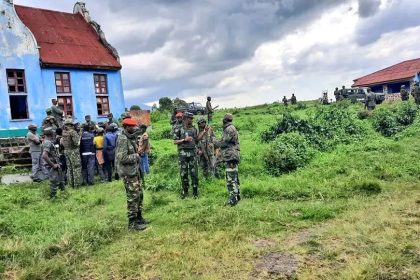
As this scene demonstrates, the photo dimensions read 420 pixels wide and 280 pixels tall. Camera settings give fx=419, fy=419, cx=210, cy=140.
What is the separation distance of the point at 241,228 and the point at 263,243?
71 centimetres

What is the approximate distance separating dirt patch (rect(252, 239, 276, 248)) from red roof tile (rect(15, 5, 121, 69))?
17.4 meters

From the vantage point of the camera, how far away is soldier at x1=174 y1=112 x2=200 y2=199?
33.7ft

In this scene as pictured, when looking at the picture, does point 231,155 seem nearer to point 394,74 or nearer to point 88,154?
point 88,154

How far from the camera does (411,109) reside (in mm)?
19406

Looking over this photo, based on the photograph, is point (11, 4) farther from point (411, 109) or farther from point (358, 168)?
point (411, 109)

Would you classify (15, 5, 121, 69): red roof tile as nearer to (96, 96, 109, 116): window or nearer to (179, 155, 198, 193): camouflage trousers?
(96, 96, 109, 116): window

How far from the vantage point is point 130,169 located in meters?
7.96

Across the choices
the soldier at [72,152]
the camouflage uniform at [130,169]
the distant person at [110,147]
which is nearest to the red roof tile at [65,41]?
the distant person at [110,147]

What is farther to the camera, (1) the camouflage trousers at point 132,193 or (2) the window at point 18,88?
(2) the window at point 18,88

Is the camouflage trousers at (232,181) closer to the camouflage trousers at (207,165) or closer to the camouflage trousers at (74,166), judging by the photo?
the camouflage trousers at (207,165)

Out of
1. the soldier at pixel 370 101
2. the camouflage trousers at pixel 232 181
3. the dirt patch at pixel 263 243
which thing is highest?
the soldier at pixel 370 101

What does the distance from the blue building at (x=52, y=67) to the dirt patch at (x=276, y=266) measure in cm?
1639

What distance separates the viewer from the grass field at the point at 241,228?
19.3ft

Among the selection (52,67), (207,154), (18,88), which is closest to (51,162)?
(207,154)
